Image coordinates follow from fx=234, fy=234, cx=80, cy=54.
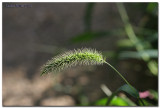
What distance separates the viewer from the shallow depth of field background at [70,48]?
2455 mm

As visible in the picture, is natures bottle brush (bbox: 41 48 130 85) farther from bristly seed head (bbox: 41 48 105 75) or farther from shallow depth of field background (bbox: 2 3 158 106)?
shallow depth of field background (bbox: 2 3 158 106)

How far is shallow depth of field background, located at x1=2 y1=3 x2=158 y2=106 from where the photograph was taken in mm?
2455

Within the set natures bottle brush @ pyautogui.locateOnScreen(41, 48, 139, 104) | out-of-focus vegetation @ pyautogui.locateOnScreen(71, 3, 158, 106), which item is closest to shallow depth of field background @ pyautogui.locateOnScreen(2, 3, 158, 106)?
out-of-focus vegetation @ pyautogui.locateOnScreen(71, 3, 158, 106)

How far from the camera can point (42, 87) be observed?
2639 millimetres

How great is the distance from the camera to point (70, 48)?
2.99m

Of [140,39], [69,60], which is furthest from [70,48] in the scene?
[69,60]

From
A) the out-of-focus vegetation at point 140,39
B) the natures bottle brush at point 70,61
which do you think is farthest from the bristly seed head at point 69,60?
the out-of-focus vegetation at point 140,39

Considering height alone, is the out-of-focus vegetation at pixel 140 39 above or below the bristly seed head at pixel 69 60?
above

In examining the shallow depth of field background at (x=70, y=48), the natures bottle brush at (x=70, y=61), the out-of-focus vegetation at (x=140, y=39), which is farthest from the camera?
the shallow depth of field background at (x=70, y=48)

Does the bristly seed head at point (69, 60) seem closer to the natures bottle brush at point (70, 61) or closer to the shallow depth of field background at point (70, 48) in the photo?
the natures bottle brush at point (70, 61)

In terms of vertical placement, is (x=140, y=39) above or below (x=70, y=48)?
below

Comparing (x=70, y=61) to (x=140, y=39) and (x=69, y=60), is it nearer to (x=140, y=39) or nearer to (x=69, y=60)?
(x=69, y=60)

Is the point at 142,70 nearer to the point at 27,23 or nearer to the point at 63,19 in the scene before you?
the point at 63,19

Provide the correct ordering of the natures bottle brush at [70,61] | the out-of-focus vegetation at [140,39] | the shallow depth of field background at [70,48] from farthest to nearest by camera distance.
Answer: the shallow depth of field background at [70,48] → the out-of-focus vegetation at [140,39] → the natures bottle brush at [70,61]
